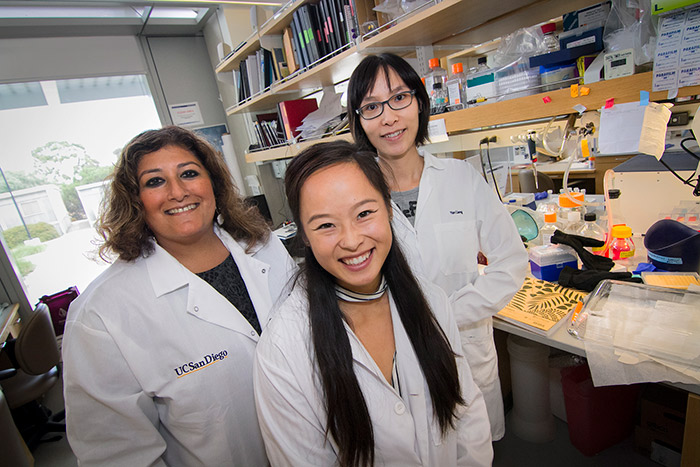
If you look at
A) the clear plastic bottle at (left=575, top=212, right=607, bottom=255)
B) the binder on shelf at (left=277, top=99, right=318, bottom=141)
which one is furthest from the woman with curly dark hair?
the clear plastic bottle at (left=575, top=212, right=607, bottom=255)

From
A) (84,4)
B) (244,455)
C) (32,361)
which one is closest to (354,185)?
(244,455)

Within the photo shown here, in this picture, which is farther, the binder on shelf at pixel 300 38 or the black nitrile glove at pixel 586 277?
the binder on shelf at pixel 300 38

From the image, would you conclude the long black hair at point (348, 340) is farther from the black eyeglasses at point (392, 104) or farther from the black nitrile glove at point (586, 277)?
the black nitrile glove at point (586, 277)

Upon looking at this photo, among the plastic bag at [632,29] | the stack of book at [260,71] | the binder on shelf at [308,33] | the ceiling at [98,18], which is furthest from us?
the ceiling at [98,18]

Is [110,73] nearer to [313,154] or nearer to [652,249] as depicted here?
[313,154]

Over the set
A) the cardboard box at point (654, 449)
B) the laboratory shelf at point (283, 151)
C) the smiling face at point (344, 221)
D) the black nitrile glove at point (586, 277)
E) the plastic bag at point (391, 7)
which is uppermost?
the plastic bag at point (391, 7)

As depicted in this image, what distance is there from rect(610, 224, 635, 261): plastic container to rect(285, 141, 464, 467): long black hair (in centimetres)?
109

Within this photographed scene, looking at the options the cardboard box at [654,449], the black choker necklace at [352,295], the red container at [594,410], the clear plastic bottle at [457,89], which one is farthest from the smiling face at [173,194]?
the cardboard box at [654,449]

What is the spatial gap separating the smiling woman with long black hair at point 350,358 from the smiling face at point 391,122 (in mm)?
373

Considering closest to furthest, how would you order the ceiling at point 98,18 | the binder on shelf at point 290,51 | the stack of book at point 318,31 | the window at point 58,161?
1. the stack of book at point 318,31
2. the binder on shelf at point 290,51
3. the ceiling at point 98,18
4. the window at point 58,161

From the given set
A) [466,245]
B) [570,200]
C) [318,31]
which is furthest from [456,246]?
[318,31]

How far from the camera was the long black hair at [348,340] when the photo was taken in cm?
83

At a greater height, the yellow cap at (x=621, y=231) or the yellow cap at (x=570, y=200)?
the yellow cap at (x=570, y=200)

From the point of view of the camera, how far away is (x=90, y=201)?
377 centimetres
